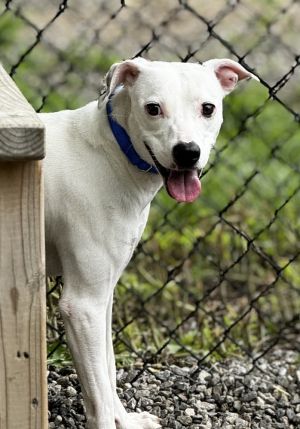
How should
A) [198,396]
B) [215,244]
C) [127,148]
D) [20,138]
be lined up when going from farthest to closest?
[215,244] → [198,396] → [127,148] → [20,138]

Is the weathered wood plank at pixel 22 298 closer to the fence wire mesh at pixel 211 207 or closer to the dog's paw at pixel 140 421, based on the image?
the dog's paw at pixel 140 421

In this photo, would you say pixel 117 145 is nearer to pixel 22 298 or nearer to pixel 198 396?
pixel 22 298

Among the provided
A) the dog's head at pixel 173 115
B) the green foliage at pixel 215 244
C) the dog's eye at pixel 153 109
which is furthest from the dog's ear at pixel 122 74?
the green foliage at pixel 215 244

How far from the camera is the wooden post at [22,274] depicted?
2465 mm

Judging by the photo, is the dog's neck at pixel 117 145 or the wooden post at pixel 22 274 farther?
the dog's neck at pixel 117 145

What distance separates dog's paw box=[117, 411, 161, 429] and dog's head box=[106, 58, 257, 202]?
0.83 meters

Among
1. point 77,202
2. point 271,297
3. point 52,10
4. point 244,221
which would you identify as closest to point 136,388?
point 77,202

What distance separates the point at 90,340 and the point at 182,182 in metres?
0.48

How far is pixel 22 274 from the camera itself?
2557mm

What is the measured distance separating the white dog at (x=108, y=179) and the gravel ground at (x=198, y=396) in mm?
474

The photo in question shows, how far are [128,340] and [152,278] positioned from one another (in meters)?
0.81

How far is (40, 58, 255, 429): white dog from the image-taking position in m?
2.86

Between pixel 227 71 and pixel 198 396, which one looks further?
pixel 198 396

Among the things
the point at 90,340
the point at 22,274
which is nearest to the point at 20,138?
the point at 22,274
